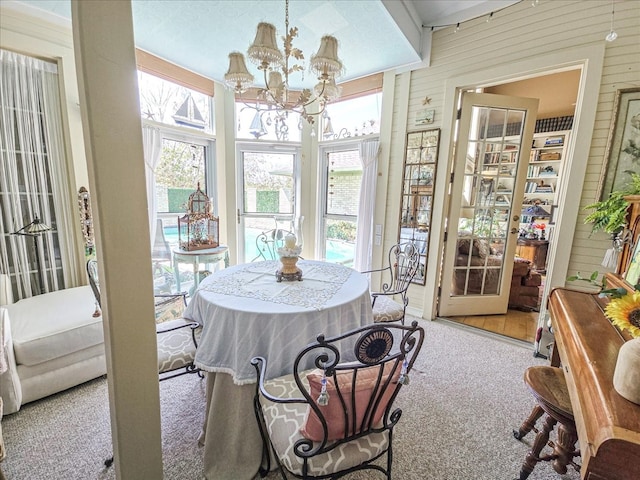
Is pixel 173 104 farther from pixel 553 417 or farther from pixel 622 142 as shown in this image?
pixel 622 142

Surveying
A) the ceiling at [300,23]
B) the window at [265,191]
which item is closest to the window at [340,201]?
the window at [265,191]

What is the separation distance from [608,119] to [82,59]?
3.25 metres

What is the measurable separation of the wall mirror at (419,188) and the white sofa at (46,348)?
2.96 m

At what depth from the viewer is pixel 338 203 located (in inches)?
156

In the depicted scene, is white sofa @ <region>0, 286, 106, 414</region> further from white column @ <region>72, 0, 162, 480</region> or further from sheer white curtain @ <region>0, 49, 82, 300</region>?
white column @ <region>72, 0, 162, 480</region>

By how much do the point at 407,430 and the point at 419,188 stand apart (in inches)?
92.8

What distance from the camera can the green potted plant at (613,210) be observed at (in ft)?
6.04

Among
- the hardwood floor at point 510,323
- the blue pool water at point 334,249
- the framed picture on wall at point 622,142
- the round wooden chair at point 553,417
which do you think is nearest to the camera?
the round wooden chair at point 553,417

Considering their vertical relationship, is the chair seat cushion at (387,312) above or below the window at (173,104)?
below

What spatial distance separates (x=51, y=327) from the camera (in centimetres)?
173

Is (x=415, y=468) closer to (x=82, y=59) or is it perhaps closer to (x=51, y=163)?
(x=82, y=59)

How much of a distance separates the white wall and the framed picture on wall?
5cm

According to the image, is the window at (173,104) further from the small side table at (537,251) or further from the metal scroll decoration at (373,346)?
the small side table at (537,251)

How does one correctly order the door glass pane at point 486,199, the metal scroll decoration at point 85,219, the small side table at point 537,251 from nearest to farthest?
1. the metal scroll decoration at point 85,219
2. the door glass pane at point 486,199
3. the small side table at point 537,251
